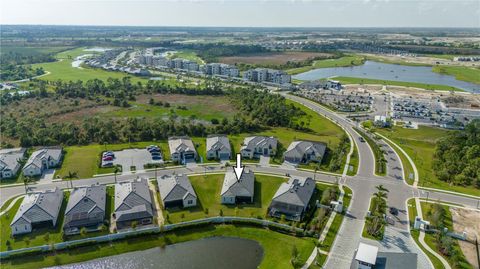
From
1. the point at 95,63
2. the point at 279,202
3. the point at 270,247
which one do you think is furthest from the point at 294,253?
the point at 95,63

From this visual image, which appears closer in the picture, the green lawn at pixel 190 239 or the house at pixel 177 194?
the green lawn at pixel 190 239

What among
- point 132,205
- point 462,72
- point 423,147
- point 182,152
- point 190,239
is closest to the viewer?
point 190,239

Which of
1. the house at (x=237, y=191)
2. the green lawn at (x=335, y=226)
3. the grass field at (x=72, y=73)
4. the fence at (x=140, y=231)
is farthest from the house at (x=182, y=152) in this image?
the grass field at (x=72, y=73)

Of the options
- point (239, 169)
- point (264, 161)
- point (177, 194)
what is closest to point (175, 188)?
point (177, 194)

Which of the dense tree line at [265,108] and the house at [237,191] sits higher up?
the dense tree line at [265,108]

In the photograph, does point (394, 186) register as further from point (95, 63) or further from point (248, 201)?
point (95, 63)

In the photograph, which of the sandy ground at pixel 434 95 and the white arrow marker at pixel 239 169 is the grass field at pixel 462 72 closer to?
the sandy ground at pixel 434 95

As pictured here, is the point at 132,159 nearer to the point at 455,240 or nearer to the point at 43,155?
the point at 43,155

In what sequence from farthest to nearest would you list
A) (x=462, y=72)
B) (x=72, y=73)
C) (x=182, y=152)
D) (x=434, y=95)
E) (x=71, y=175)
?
(x=462, y=72) < (x=72, y=73) < (x=434, y=95) < (x=182, y=152) < (x=71, y=175)
